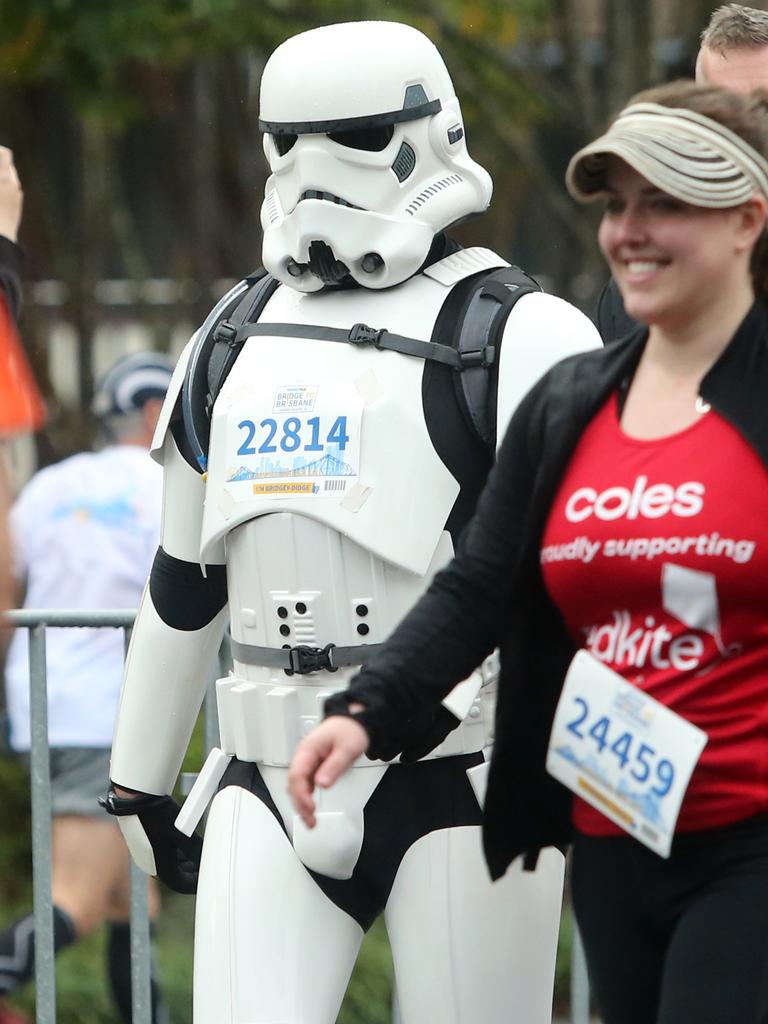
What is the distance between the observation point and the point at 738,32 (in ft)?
14.4

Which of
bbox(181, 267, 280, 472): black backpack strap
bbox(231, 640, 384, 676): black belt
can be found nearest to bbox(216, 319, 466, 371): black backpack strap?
bbox(181, 267, 280, 472): black backpack strap

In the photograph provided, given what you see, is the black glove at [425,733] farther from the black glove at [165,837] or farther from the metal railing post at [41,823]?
the metal railing post at [41,823]

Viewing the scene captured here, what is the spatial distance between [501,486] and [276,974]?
1.04 meters

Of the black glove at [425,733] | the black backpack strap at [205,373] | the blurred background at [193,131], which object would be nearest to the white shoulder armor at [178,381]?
the black backpack strap at [205,373]

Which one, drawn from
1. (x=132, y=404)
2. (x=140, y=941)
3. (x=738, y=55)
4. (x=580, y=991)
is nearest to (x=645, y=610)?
(x=738, y=55)

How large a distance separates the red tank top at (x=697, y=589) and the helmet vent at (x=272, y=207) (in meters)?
1.22

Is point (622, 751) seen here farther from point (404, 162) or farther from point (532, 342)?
point (404, 162)

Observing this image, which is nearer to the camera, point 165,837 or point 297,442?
point 297,442

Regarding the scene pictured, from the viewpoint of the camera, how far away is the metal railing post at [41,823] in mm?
4656

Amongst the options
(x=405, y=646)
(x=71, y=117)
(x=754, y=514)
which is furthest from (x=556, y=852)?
(x=71, y=117)

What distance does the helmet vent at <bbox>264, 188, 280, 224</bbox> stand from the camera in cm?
391

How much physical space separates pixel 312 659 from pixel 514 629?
0.75 m

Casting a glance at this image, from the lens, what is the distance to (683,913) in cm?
286

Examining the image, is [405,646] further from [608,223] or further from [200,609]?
[200,609]
